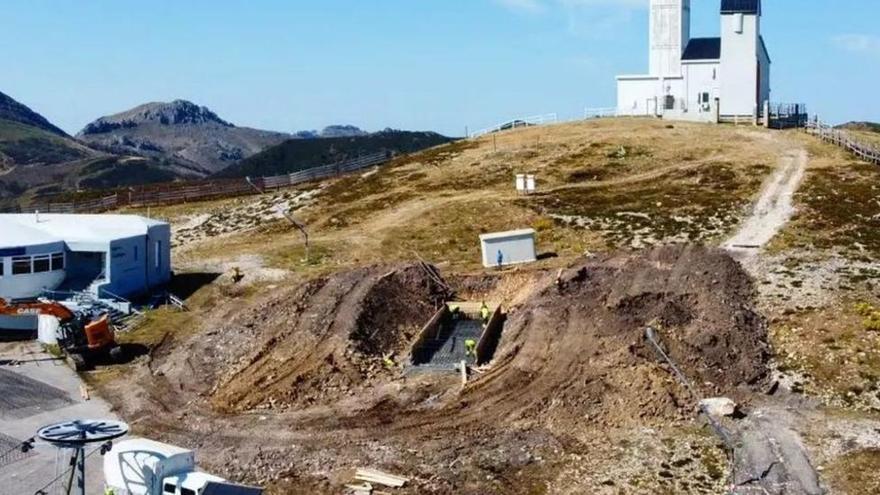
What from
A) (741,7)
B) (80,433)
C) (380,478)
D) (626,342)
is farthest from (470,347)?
(741,7)

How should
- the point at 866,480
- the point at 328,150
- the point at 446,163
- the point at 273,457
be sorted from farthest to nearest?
the point at 328,150
the point at 446,163
the point at 273,457
the point at 866,480

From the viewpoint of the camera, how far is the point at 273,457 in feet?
98.2

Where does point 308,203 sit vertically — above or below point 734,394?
above

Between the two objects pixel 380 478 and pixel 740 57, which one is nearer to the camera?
pixel 380 478

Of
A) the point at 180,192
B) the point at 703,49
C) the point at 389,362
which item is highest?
the point at 703,49

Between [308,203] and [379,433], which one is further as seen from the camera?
[308,203]

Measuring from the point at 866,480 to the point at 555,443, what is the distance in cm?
871

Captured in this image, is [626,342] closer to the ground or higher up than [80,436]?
higher up

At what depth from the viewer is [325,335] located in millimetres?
39875

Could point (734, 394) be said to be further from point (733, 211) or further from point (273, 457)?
point (733, 211)

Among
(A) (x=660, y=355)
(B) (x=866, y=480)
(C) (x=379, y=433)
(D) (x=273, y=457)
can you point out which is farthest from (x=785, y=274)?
(D) (x=273, y=457)

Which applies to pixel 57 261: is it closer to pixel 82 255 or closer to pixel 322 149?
pixel 82 255

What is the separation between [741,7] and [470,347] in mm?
54425

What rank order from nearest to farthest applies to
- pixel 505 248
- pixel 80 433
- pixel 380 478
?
pixel 80 433, pixel 380 478, pixel 505 248
